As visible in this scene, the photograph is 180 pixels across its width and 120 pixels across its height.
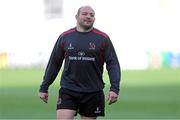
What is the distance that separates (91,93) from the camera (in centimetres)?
909

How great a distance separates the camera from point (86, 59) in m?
8.97

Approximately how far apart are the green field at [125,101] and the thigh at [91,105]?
545 centimetres

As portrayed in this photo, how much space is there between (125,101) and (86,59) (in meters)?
9.86

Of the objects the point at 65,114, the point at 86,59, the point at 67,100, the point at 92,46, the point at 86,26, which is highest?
the point at 86,26

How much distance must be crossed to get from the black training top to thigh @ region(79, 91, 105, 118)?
0.09 metres

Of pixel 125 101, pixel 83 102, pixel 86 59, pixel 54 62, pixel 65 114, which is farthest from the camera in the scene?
pixel 125 101

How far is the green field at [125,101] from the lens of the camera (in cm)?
1539

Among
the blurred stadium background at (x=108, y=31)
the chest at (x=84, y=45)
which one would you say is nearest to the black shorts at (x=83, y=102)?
the chest at (x=84, y=45)

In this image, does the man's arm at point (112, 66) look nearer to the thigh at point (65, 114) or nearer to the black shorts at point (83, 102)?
the black shorts at point (83, 102)

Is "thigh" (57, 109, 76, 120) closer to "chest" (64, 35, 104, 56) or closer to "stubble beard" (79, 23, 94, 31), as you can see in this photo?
"chest" (64, 35, 104, 56)

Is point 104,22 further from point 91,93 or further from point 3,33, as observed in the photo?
point 91,93

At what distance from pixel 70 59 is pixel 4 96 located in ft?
39.2

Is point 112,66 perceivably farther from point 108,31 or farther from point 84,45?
point 108,31

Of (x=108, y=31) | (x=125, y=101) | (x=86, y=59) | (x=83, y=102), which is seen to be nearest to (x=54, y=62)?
(x=86, y=59)
